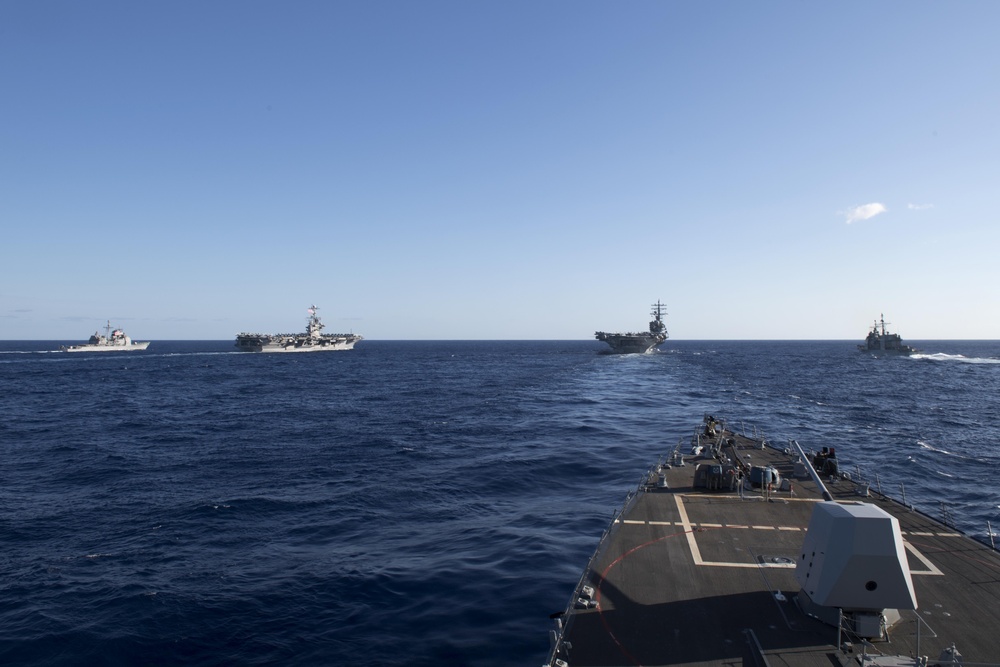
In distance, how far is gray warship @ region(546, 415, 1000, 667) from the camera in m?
13.6

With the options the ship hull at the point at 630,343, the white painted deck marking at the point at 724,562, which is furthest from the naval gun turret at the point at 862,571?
the ship hull at the point at 630,343

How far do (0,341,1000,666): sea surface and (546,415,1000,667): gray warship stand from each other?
12.1 ft

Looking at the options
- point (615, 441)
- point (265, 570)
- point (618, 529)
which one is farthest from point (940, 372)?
point (265, 570)

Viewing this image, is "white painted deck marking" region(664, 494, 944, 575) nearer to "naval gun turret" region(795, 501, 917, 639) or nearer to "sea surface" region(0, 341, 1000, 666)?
"naval gun turret" region(795, 501, 917, 639)

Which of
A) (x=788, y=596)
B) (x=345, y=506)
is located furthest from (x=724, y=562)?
(x=345, y=506)

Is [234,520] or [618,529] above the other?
[618,529]

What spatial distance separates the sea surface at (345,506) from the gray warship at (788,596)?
3674 mm

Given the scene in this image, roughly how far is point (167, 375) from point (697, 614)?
419ft

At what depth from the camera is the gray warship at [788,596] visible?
13633mm

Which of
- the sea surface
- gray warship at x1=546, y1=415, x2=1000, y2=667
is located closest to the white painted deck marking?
gray warship at x1=546, y1=415, x2=1000, y2=667

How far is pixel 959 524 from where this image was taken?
100 ft

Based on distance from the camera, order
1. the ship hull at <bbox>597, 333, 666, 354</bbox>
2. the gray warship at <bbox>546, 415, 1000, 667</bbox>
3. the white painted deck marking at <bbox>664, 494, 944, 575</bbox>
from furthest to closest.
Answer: the ship hull at <bbox>597, 333, 666, 354</bbox>
the white painted deck marking at <bbox>664, 494, 944, 575</bbox>
the gray warship at <bbox>546, 415, 1000, 667</bbox>

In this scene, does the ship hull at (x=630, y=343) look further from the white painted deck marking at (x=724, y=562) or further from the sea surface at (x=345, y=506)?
the white painted deck marking at (x=724, y=562)

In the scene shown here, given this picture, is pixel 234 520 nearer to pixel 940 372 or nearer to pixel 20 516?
pixel 20 516
